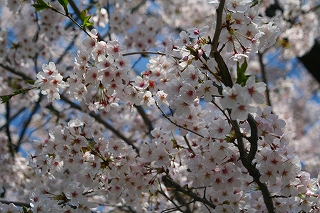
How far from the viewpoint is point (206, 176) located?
238 cm

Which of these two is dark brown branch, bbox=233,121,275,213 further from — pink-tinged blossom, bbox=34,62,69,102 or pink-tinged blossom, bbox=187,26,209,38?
pink-tinged blossom, bbox=34,62,69,102

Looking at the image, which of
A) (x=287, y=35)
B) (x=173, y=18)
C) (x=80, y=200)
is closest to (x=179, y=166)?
(x=80, y=200)

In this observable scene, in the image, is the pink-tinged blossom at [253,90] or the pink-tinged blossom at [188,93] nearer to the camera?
the pink-tinged blossom at [253,90]

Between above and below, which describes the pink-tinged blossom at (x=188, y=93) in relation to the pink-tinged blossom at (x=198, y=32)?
below

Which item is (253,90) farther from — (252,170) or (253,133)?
A: (252,170)

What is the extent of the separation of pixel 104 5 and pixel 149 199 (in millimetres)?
2295

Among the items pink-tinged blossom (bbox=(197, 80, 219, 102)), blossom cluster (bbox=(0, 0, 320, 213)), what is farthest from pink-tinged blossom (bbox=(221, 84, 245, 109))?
pink-tinged blossom (bbox=(197, 80, 219, 102))

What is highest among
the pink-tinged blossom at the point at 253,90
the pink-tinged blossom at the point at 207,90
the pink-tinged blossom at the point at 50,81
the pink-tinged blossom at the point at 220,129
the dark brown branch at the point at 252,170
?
the pink-tinged blossom at the point at 50,81

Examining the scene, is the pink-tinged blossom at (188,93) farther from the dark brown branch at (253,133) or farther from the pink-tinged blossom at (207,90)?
the dark brown branch at (253,133)

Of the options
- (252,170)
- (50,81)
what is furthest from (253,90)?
(50,81)

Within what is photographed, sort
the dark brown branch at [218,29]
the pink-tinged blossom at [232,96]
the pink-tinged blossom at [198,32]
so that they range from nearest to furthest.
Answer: the pink-tinged blossom at [232,96] < the dark brown branch at [218,29] < the pink-tinged blossom at [198,32]

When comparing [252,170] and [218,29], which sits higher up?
[218,29]

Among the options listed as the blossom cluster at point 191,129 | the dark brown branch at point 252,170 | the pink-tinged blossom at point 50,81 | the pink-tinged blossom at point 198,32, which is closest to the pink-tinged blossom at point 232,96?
the blossom cluster at point 191,129

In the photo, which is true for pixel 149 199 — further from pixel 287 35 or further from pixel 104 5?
pixel 287 35
